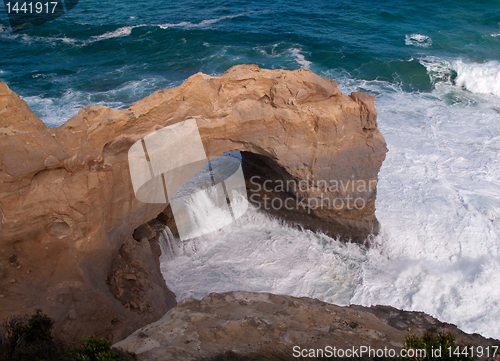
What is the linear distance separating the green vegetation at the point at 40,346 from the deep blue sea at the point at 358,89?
13.8ft

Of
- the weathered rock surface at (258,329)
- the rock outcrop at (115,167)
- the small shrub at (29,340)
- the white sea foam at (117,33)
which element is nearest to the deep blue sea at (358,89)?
the white sea foam at (117,33)

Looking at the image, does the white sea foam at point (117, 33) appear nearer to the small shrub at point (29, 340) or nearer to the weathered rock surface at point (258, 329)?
the small shrub at point (29, 340)

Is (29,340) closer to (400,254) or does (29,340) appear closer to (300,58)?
(400,254)

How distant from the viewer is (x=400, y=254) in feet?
37.8

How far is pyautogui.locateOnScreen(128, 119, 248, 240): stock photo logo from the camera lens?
8250 millimetres

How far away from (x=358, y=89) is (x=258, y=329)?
18549mm

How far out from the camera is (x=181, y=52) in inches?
941

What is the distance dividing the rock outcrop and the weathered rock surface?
2.32 meters

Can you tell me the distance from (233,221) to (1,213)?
22.5 feet

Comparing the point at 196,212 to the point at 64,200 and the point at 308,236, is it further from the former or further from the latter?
the point at 64,200

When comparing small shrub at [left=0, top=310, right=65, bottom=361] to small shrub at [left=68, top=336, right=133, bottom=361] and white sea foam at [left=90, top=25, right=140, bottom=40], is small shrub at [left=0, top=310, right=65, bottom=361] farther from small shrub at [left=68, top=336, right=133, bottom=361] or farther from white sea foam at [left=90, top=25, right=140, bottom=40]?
white sea foam at [left=90, top=25, right=140, bottom=40]

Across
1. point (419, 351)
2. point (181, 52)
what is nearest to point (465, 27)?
point (181, 52)

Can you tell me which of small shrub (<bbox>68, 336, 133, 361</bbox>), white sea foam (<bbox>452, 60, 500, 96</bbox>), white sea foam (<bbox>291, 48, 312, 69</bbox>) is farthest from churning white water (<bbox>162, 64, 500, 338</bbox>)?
white sea foam (<bbox>291, 48, 312, 69</bbox>)

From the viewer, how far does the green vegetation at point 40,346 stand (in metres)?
4.93
